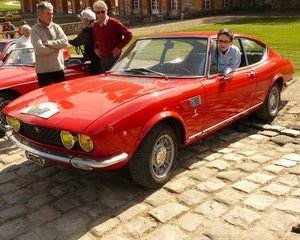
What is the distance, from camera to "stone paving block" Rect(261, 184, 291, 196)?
13.1ft

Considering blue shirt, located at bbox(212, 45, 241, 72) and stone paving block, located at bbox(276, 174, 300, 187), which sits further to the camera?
blue shirt, located at bbox(212, 45, 241, 72)

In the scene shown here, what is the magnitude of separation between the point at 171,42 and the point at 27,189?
2645 mm

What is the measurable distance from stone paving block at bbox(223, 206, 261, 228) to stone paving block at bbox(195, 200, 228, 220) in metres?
0.08

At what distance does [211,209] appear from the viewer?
3754 mm

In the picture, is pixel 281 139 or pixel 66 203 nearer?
pixel 66 203

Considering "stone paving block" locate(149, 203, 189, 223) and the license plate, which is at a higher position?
the license plate

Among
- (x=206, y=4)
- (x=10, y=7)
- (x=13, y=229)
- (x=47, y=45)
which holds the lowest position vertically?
(x=13, y=229)

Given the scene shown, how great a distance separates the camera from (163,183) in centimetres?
420

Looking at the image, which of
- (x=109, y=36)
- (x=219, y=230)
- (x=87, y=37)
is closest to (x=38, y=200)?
(x=219, y=230)

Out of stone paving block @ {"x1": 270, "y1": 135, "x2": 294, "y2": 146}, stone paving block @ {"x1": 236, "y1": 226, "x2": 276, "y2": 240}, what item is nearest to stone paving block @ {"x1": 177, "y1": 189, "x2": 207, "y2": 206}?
stone paving block @ {"x1": 236, "y1": 226, "x2": 276, "y2": 240}

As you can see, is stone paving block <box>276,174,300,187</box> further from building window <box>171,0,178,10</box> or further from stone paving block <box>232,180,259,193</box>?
building window <box>171,0,178,10</box>

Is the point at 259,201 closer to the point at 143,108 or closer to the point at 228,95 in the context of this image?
the point at 143,108

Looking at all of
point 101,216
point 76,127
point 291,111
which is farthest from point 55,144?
point 291,111

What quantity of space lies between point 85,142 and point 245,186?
5.98 ft
